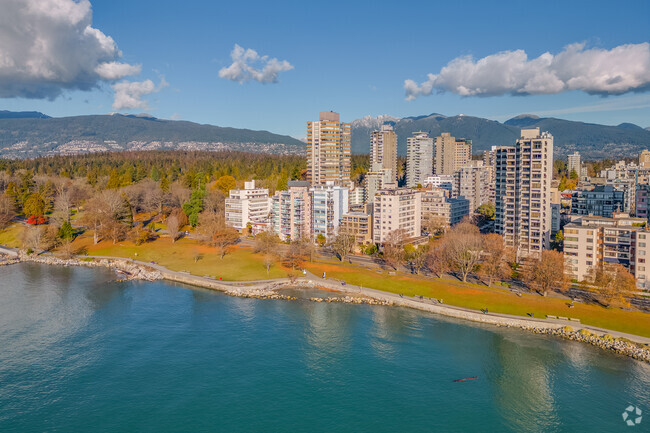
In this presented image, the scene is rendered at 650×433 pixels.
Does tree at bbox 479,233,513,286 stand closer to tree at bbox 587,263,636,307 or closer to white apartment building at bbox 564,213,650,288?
white apartment building at bbox 564,213,650,288

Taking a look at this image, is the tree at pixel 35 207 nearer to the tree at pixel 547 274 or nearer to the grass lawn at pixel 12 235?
the grass lawn at pixel 12 235

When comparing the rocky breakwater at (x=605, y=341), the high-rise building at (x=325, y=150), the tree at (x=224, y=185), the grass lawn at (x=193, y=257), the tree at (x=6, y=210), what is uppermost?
the high-rise building at (x=325, y=150)

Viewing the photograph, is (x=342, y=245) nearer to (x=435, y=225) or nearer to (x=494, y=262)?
(x=494, y=262)

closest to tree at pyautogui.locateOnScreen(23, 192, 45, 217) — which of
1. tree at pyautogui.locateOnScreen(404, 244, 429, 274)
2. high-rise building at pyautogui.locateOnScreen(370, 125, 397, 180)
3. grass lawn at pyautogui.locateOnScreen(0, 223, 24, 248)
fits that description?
grass lawn at pyautogui.locateOnScreen(0, 223, 24, 248)

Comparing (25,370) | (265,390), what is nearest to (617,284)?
(265,390)

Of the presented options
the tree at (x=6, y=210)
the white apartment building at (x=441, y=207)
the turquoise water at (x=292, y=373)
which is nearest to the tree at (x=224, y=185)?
the tree at (x=6, y=210)

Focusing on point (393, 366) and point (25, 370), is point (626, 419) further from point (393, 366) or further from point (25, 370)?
point (25, 370)
